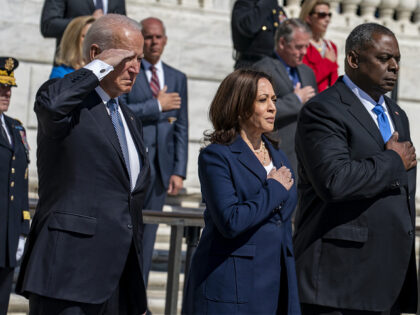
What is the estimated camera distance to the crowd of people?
343 cm

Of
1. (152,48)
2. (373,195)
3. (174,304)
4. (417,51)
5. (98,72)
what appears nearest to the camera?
(98,72)

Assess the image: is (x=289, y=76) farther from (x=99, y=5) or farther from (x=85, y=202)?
(x=85, y=202)

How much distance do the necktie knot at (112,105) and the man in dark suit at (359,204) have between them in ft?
2.83

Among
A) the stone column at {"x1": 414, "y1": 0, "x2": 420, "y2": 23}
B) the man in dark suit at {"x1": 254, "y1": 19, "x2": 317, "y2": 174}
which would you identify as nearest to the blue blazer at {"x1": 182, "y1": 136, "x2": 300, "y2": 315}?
the man in dark suit at {"x1": 254, "y1": 19, "x2": 317, "y2": 174}

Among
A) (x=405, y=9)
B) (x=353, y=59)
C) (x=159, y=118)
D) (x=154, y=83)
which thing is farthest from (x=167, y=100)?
(x=405, y=9)

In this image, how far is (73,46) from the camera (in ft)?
18.6

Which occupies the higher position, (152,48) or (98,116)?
(152,48)

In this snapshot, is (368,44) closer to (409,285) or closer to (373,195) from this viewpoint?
(373,195)

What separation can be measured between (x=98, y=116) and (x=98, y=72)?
0.58 feet

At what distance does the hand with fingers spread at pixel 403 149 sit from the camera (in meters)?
3.87

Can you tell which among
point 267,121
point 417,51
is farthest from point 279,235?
point 417,51

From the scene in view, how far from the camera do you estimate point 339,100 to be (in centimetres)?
399

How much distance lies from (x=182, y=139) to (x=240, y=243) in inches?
118

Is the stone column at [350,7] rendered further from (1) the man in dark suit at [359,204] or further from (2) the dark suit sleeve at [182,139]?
(1) the man in dark suit at [359,204]
